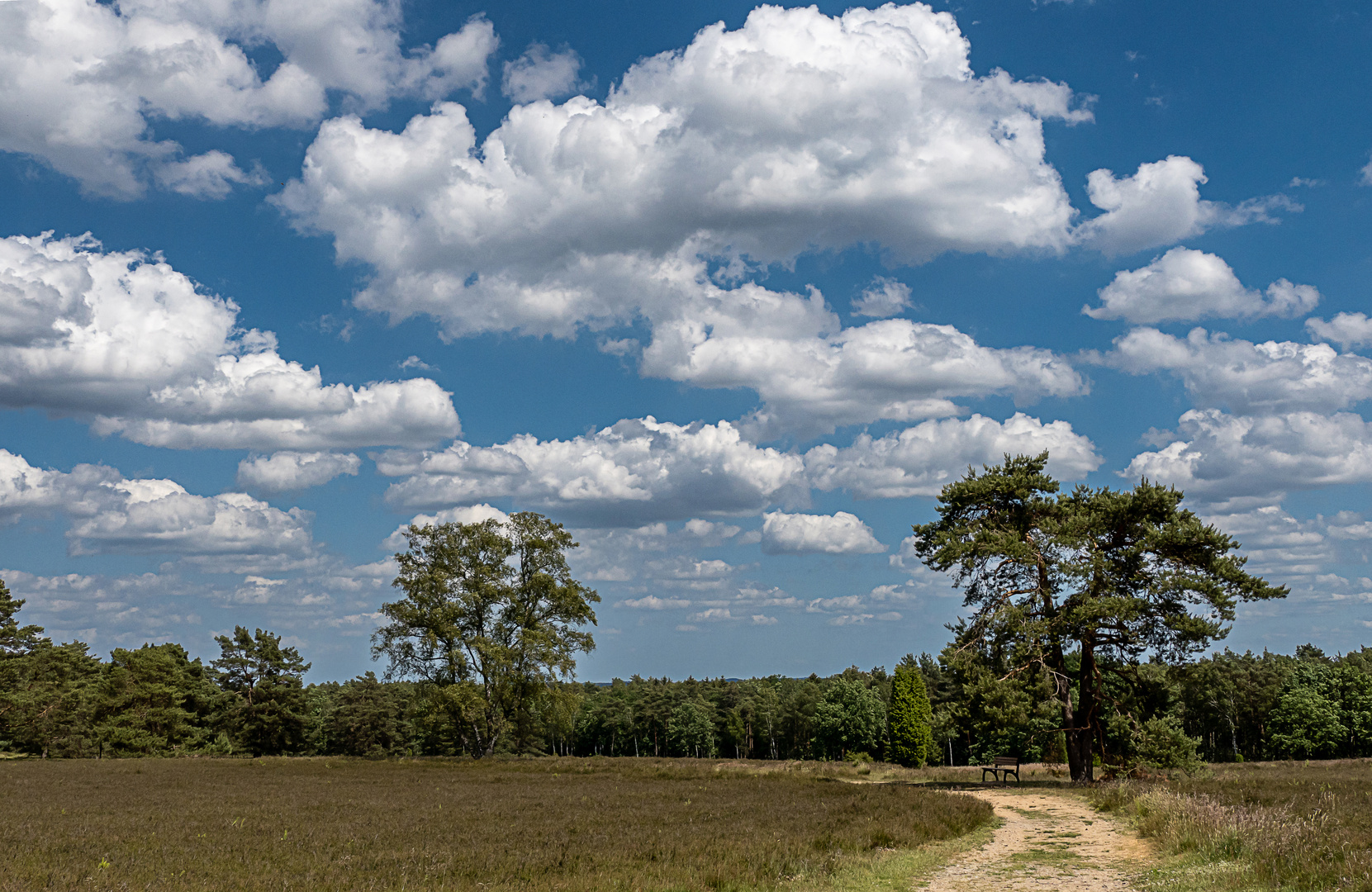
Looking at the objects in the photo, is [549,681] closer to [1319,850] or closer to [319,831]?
[319,831]

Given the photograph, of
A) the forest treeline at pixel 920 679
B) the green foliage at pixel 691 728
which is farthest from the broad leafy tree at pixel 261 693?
the green foliage at pixel 691 728

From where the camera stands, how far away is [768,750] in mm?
126938

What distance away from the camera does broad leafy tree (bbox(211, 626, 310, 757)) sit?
72938mm

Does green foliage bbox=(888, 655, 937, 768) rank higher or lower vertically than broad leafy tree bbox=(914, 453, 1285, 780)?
lower

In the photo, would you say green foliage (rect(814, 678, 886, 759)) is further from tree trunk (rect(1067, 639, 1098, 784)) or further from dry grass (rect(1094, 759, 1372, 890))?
dry grass (rect(1094, 759, 1372, 890))

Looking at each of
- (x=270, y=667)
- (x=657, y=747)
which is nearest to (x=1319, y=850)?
(x=270, y=667)

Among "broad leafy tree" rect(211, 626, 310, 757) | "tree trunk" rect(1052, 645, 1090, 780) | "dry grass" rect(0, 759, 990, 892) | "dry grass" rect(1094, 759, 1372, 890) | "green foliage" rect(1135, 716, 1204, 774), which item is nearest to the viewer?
"dry grass" rect(1094, 759, 1372, 890)

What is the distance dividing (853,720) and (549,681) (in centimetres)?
5626

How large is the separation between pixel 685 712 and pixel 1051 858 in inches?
4112

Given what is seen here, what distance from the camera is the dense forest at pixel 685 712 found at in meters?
29.3

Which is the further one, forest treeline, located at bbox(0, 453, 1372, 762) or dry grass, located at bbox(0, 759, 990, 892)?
forest treeline, located at bbox(0, 453, 1372, 762)

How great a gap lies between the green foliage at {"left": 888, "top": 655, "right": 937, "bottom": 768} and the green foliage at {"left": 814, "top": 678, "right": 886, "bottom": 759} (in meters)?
14.4

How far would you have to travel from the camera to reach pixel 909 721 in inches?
3108

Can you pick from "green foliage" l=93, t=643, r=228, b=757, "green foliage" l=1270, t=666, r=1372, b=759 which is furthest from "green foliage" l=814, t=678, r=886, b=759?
"green foliage" l=93, t=643, r=228, b=757
